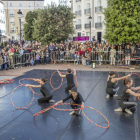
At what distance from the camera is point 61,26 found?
2064cm

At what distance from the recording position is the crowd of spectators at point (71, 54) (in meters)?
17.1

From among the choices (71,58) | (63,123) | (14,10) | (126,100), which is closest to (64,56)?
(71,58)

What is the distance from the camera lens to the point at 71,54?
18953mm

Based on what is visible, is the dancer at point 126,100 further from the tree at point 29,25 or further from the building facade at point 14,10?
the building facade at point 14,10

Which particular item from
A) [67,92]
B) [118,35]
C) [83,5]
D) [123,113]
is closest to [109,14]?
[118,35]

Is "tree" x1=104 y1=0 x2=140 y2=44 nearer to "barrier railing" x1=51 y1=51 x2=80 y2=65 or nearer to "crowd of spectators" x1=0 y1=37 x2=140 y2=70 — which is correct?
"crowd of spectators" x1=0 y1=37 x2=140 y2=70

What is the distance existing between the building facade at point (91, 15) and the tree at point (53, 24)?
2006cm

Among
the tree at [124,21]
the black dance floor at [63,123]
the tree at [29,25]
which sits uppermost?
the tree at [29,25]

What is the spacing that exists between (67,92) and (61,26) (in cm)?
1197

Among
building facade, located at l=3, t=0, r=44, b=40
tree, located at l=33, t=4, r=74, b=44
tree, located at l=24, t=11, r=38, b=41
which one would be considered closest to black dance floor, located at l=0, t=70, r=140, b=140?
tree, located at l=33, t=4, r=74, b=44

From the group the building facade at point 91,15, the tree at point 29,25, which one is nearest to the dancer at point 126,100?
the tree at point 29,25

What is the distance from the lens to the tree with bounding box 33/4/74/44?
799 inches

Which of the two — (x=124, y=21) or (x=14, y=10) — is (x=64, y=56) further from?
(x=14, y=10)

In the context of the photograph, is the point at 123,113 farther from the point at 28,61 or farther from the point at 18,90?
the point at 28,61
